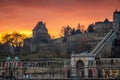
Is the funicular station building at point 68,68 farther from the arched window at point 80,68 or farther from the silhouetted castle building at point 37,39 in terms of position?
the silhouetted castle building at point 37,39

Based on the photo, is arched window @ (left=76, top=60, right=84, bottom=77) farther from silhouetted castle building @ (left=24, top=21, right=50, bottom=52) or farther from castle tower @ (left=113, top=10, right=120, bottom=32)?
silhouetted castle building @ (left=24, top=21, right=50, bottom=52)

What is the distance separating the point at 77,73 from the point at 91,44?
42061 millimetres

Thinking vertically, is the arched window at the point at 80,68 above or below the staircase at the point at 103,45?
below

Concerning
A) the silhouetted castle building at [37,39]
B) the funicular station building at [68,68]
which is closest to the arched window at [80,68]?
the funicular station building at [68,68]

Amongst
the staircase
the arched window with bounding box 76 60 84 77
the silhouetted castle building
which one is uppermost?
the silhouetted castle building

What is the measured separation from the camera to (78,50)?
119 meters

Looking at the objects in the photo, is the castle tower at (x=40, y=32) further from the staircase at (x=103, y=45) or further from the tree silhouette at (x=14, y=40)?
the staircase at (x=103, y=45)

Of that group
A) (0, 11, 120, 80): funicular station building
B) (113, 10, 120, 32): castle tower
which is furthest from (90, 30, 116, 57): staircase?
(113, 10, 120, 32): castle tower

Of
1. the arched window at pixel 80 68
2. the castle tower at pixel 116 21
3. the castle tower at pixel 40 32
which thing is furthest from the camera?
the castle tower at pixel 40 32

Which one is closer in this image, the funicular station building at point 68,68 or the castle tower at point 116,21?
the funicular station building at point 68,68

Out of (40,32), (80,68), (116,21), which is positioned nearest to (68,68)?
(80,68)

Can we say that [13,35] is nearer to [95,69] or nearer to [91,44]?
[91,44]

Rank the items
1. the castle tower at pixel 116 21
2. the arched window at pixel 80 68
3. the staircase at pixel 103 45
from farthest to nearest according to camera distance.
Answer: the castle tower at pixel 116 21 < the staircase at pixel 103 45 < the arched window at pixel 80 68

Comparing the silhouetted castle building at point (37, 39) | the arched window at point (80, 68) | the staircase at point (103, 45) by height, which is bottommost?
the arched window at point (80, 68)
